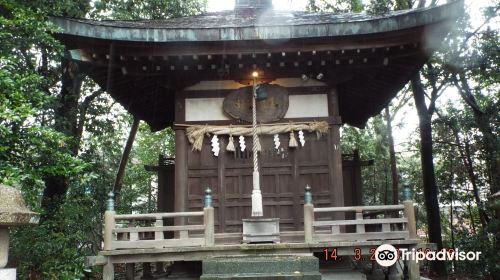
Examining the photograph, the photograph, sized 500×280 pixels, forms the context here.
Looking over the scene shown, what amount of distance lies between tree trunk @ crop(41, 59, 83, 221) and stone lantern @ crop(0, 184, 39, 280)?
219 inches

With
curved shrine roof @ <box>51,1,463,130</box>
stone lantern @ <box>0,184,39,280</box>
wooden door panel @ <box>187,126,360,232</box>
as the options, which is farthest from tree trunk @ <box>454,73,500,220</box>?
stone lantern @ <box>0,184,39,280</box>

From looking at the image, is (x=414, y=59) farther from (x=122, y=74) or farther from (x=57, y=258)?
(x=57, y=258)

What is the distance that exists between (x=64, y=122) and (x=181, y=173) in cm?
415

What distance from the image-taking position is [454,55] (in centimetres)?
1360

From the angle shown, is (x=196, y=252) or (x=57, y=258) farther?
(x=57, y=258)

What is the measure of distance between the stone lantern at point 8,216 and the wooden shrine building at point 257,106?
2795mm

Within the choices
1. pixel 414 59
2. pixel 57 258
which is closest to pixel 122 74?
pixel 57 258

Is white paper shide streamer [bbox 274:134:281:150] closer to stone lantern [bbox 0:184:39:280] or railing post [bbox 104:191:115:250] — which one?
railing post [bbox 104:191:115:250]

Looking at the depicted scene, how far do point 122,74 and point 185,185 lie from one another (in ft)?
8.56

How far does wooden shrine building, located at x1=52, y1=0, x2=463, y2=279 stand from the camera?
705 cm

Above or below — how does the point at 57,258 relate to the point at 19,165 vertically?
below

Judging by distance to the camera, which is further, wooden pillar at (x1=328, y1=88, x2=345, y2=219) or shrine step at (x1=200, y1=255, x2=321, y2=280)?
wooden pillar at (x1=328, y1=88, x2=345, y2=219)

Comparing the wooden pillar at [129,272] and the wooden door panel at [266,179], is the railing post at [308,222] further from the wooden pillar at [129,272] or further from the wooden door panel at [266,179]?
the wooden pillar at [129,272]

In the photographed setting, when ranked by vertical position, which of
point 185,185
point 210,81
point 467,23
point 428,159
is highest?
point 467,23
